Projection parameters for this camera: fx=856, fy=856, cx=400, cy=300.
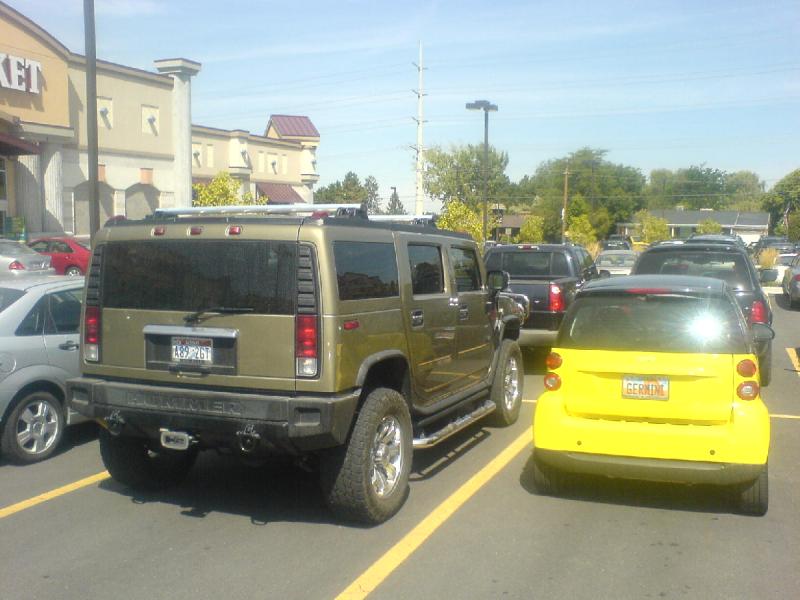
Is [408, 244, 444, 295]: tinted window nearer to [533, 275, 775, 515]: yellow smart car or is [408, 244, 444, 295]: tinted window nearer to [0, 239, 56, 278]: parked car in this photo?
[533, 275, 775, 515]: yellow smart car

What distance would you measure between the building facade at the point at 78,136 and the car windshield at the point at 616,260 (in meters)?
19.7

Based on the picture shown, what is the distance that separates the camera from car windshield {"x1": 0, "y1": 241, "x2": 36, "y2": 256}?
73.9 feet

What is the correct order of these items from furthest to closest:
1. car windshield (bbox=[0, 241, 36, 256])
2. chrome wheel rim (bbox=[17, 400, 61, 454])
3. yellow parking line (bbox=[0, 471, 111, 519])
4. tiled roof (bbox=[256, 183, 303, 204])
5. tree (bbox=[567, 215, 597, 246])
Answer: tree (bbox=[567, 215, 597, 246]) → tiled roof (bbox=[256, 183, 303, 204]) → car windshield (bbox=[0, 241, 36, 256]) → chrome wheel rim (bbox=[17, 400, 61, 454]) → yellow parking line (bbox=[0, 471, 111, 519])

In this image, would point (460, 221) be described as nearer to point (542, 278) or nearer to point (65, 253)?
point (65, 253)

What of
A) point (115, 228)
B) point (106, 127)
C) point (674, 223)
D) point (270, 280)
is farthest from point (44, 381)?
point (674, 223)

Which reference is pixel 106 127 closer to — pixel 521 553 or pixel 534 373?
pixel 534 373

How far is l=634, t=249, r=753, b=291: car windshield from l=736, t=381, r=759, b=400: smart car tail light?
5582 mm

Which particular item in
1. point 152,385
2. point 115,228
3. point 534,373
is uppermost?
point 115,228

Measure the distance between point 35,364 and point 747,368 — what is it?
225 inches

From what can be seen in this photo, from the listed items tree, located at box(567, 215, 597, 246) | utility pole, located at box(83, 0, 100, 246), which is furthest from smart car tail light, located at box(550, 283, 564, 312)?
tree, located at box(567, 215, 597, 246)

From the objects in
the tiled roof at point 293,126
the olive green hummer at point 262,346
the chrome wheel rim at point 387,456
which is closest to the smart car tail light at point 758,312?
the olive green hummer at point 262,346

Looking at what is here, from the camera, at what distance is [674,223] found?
11231 cm

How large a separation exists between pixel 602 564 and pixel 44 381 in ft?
16.3

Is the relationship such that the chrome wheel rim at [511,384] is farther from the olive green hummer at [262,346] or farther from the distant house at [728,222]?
the distant house at [728,222]
